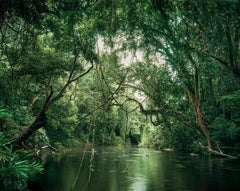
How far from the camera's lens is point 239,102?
1400 centimetres

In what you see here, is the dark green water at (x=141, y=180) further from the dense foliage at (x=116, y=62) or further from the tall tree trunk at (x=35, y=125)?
the tall tree trunk at (x=35, y=125)

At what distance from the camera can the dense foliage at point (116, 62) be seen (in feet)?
15.1

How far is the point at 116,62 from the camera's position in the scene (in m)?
9.80

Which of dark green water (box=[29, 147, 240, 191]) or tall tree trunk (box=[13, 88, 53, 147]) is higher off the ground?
tall tree trunk (box=[13, 88, 53, 147])

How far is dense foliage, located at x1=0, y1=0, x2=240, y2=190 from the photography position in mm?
4589

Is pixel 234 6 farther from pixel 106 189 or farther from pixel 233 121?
pixel 233 121

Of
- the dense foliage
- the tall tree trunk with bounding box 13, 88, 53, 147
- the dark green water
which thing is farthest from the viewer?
the dark green water

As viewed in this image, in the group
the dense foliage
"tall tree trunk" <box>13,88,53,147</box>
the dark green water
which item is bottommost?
the dark green water

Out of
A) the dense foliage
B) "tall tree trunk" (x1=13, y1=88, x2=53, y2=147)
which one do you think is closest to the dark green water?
the dense foliage

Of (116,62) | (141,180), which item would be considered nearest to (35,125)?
(116,62)

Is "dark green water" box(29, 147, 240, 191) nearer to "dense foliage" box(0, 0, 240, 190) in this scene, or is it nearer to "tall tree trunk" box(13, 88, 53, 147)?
"dense foliage" box(0, 0, 240, 190)

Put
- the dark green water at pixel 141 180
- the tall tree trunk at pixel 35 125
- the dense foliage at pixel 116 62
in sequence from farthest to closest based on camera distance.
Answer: the dark green water at pixel 141 180 < the tall tree trunk at pixel 35 125 < the dense foliage at pixel 116 62

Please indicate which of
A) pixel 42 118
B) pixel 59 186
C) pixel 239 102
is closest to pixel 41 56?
pixel 42 118

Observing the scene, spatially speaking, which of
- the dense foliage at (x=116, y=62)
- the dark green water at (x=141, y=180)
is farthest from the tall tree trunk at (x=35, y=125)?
the dark green water at (x=141, y=180)
